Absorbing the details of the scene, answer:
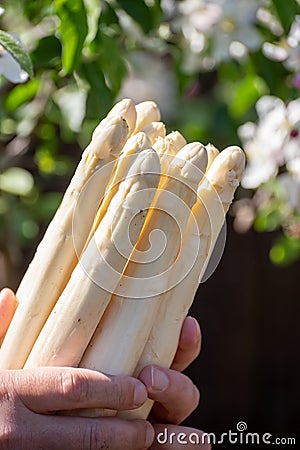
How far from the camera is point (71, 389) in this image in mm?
859

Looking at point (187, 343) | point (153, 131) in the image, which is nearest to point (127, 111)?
point (153, 131)

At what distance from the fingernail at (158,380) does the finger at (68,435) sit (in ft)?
0.19

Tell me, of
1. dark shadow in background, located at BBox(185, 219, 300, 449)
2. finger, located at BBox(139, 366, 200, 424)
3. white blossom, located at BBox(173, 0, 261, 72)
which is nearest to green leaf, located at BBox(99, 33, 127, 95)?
white blossom, located at BBox(173, 0, 261, 72)

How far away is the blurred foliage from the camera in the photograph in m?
1.30

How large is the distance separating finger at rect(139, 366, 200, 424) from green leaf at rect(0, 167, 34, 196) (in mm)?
958

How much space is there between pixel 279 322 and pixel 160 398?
267 cm

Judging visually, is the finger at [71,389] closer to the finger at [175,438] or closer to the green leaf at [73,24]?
the finger at [175,438]

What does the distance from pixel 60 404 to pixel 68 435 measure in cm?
3

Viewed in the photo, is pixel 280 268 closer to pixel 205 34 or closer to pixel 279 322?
pixel 279 322

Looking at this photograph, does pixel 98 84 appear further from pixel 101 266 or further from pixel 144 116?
pixel 101 266

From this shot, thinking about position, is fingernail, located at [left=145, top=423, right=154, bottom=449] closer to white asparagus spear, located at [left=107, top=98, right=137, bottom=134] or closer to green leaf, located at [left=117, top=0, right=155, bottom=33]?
white asparagus spear, located at [left=107, top=98, right=137, bottom=134]

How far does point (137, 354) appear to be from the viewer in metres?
0.89

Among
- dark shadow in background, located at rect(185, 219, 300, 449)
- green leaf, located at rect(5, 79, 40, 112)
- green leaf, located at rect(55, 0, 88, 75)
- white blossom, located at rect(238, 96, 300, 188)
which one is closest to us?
green leaf, located at rect(55, 0, 88, 75)

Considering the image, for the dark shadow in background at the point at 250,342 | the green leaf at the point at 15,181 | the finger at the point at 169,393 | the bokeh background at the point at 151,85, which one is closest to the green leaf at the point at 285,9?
the bokeh background at the point at 151,85
